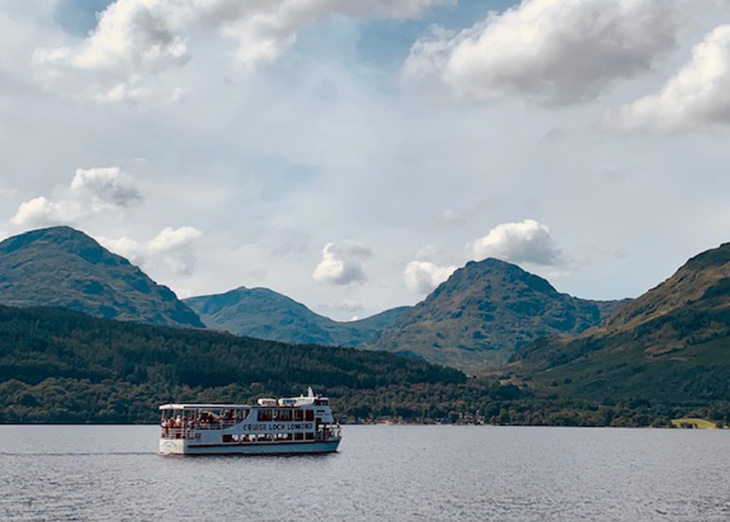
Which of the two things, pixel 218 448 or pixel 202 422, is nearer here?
pixel 218 448

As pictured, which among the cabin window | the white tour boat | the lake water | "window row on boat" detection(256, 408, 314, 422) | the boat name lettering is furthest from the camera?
the cabin window

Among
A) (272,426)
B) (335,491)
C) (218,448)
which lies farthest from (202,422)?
(335,491)

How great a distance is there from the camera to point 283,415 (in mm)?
198625

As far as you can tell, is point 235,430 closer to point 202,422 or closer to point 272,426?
point 202,422

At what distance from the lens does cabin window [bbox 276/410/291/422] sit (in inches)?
7776

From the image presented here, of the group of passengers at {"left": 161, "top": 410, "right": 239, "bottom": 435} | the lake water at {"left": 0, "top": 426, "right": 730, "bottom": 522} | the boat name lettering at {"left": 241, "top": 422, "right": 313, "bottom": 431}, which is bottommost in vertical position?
the lake water at {"left": 0, "top": 426, "right": 730, "bottom": 522}

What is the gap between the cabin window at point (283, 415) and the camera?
198m

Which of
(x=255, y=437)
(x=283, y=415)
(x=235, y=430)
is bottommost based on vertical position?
(x=255, y=437)

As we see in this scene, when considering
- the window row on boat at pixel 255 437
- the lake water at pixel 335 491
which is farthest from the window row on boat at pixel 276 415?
the lake water at pixel 335 491

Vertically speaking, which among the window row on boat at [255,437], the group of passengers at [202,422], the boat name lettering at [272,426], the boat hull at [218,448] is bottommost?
the boat hull at [218,448]

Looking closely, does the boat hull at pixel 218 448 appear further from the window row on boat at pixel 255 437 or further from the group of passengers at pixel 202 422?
the group of passengers at pixel 202 422

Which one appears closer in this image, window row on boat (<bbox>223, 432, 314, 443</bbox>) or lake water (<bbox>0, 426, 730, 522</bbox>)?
lake water (<bbox>0, 426, 730, 522</bbox>)

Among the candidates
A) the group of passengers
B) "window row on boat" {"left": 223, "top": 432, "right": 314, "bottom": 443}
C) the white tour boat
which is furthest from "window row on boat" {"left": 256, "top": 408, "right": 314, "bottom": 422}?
the group of passengers

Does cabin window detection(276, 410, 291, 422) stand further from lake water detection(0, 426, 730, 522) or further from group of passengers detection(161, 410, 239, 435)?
lake water detection(0, 426, 730, 522)
